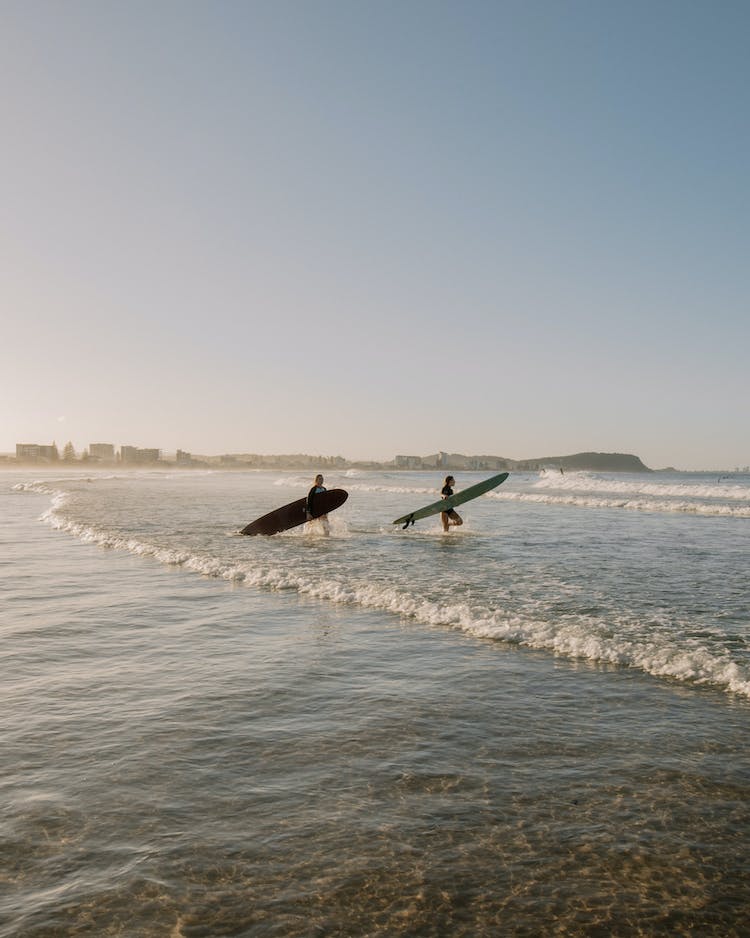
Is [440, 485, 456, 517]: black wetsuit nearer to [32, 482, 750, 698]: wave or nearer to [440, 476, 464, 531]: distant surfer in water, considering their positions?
[440, 476, 464, 531]: distant surfer in water

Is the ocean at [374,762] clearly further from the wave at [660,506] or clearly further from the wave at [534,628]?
the wave at [660,506]

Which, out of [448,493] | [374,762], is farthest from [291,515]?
[374,762]

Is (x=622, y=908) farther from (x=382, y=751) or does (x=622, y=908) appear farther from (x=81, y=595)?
(x=81, y=595)

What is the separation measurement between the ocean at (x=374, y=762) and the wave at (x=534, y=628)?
0.05 metres

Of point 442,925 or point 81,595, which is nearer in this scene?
point 442,925

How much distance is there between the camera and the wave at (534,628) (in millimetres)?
7450

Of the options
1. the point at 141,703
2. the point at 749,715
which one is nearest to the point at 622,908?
the point at 749,715

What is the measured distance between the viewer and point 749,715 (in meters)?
6.13

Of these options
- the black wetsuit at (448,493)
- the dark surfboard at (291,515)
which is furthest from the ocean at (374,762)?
the black wetsuit at (448,493)

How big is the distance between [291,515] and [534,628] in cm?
1399

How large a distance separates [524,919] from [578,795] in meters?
1.37

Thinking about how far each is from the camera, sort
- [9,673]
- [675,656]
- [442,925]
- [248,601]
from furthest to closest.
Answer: [248,601], [675,656], [9,673], [442,925]

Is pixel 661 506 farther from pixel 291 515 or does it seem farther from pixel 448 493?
pixel 291 515

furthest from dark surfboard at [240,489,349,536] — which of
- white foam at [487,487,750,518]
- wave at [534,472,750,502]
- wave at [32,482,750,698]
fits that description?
wave at [534,472,750,502]
